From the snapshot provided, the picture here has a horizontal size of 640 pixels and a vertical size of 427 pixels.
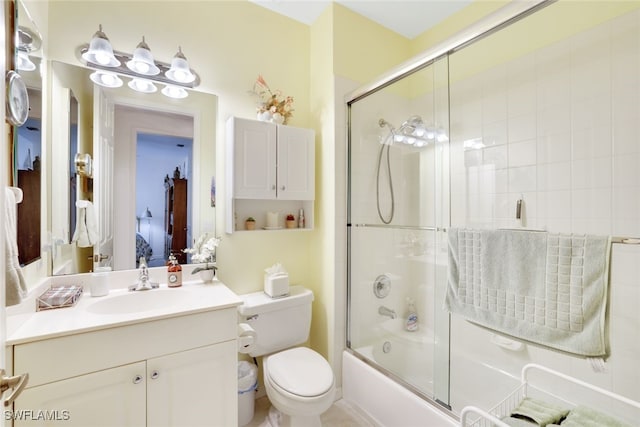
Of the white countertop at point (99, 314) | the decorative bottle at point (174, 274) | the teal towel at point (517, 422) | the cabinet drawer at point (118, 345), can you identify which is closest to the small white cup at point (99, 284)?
the white countertop at point (99, 314)

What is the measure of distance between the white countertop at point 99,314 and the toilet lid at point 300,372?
0.50m

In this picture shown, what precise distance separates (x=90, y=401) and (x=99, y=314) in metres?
A: 0.36

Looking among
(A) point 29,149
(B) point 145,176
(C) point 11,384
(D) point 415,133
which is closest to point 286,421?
(C) point 11,384

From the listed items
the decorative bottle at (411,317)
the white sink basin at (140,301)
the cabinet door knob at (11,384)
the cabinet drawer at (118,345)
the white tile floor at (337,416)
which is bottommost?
the white tile floor at (337,416)

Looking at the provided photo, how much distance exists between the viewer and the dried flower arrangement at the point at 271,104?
1.93 meters

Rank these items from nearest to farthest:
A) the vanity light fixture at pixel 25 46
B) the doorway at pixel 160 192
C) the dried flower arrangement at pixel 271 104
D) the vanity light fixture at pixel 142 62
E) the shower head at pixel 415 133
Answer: the vanity light fixture at pixel 25 46 < the vanity light fixture at pixel 142 62 < the doorway at pixel 160 192 < the shower head at pixel 415 133 < the dried flower arrangement at pixel 271 104

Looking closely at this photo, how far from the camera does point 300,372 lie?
5.16 ft

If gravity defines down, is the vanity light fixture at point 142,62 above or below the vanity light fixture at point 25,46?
above

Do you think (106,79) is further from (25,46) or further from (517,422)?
Result: (517,422)

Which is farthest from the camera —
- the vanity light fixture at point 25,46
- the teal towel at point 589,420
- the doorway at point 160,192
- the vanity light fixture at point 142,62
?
the doorway at point 160,192

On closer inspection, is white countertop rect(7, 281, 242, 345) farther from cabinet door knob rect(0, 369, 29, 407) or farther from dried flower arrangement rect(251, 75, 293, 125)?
dried flower arrangement rect(251, 75, 293, 125)

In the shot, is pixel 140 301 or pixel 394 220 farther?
pixel 394 220

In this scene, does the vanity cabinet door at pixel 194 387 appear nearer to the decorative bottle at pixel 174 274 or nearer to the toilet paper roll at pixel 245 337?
the toilet paper roll at pixel 245 337

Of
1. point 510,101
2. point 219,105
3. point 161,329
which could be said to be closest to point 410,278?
point 510,101
